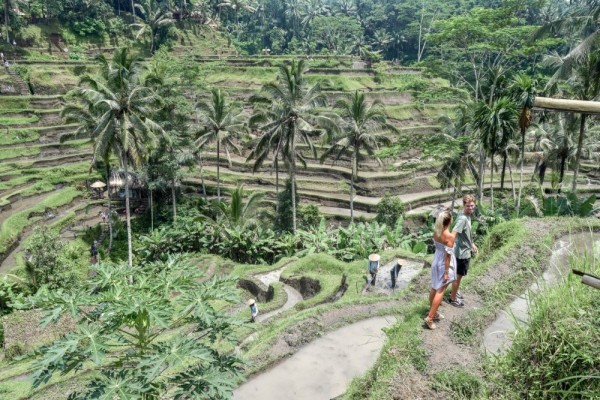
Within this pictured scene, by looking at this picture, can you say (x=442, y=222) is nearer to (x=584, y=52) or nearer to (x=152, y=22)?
(x=584, y=52)

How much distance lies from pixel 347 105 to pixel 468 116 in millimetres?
7452

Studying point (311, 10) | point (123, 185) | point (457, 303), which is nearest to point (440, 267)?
point (457, 303)

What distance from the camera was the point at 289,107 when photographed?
82.1ft

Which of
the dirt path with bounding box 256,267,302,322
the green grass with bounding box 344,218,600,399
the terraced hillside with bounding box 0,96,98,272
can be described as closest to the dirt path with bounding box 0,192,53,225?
the terraced hillside with bounding box 0,96,98,272

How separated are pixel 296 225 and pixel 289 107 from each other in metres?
8.24

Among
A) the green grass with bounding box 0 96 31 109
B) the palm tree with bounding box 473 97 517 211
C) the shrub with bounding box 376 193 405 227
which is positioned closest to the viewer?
the palm tree with bounding box 473 97 517 211

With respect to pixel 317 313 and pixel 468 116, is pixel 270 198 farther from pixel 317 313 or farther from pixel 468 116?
pixel 317 313

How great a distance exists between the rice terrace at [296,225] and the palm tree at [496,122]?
98 mm

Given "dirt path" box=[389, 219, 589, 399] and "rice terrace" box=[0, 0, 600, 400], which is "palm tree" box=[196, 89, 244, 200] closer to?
"rice terrace" box=[0, 0, 600, 400]

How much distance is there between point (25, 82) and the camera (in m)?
43.9

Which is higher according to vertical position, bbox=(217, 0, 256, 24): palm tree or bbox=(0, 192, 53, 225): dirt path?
bbox=(217, 0, 256, 24): palm tree

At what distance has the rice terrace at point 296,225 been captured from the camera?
5598 millimetres

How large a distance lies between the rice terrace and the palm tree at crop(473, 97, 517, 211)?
0.32 feet

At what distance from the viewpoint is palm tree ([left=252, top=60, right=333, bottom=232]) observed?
2469 cm
